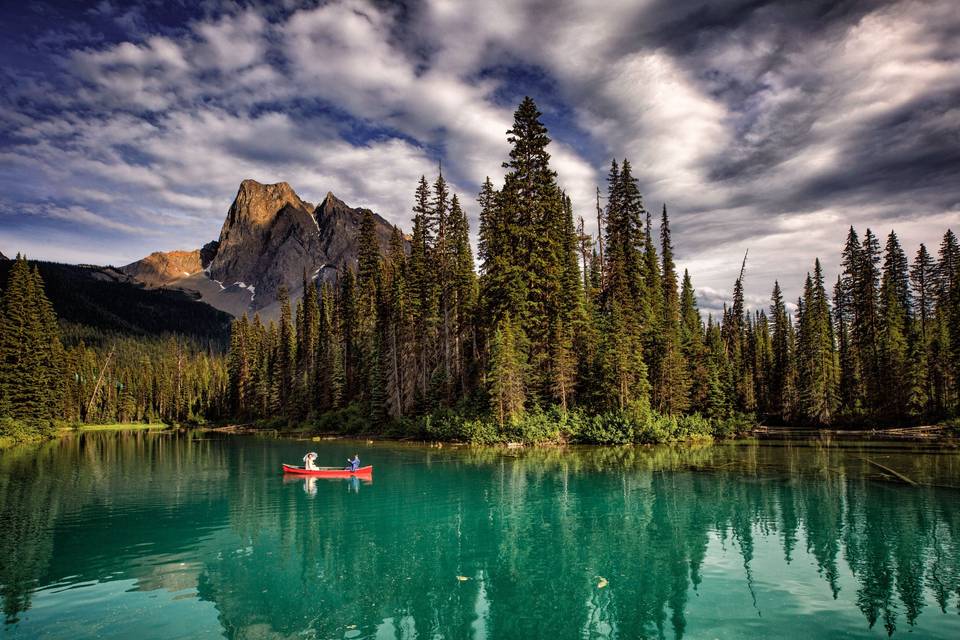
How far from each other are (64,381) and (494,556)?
98901mm

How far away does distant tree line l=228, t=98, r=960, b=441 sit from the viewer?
173 feet

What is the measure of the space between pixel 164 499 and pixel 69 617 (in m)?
16.4

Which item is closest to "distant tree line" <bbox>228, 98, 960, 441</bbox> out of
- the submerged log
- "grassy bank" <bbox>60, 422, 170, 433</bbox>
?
the submerged log

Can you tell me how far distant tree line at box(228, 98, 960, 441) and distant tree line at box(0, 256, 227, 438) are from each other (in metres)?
31.8

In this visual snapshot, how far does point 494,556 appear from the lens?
16.8 m

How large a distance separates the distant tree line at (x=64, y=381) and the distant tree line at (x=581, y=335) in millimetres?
31758

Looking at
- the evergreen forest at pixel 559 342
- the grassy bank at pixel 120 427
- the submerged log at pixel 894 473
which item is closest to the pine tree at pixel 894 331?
the evergreen forest at pixel 559 342

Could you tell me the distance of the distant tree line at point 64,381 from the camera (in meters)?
64.1

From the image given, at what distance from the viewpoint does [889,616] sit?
38.9ft

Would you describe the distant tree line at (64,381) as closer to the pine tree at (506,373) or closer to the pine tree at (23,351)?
the pine tree at (23,351)

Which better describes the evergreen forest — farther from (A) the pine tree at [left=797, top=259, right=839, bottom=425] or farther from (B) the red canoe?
(B) the red canoe

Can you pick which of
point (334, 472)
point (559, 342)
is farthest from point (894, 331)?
point (334, 472)

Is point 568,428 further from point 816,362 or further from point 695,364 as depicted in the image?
point 816,362

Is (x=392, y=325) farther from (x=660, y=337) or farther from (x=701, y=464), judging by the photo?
(x=701, y=464)
